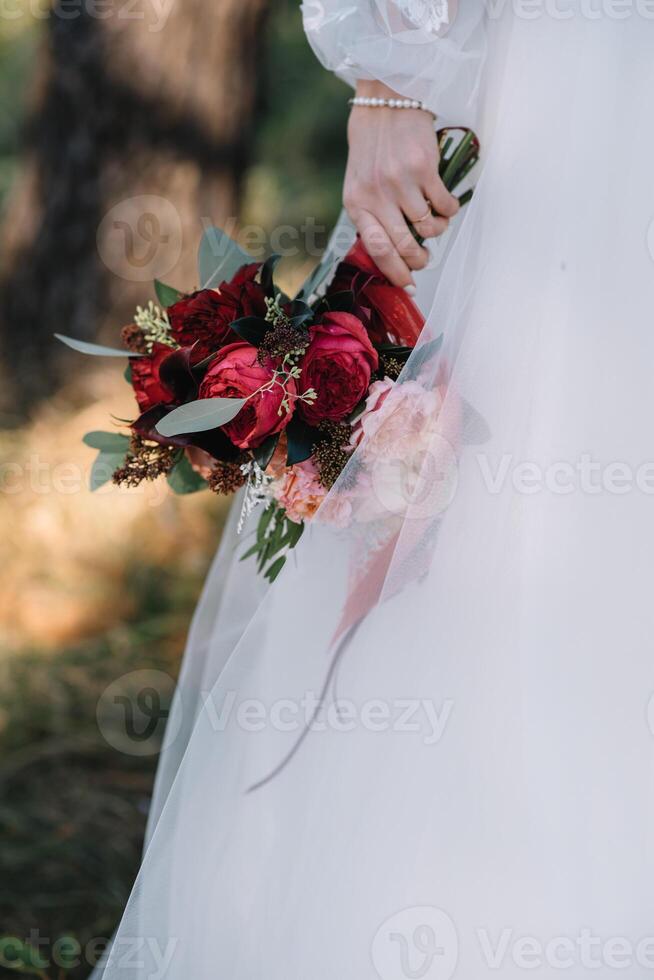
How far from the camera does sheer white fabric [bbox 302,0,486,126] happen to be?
1001 mm

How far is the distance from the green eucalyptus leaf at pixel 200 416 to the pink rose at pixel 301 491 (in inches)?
4.2

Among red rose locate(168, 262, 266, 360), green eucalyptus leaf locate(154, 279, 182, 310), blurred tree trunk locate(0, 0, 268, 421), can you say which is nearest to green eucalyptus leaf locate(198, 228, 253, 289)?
green eucalyptus leaf locate(154, 279, 182, 310)

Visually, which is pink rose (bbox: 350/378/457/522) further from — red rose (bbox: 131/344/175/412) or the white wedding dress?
red rose (bbox: 131/344/175/412)

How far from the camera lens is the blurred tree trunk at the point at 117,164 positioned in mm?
2756

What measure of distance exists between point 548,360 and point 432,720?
0.40 meters

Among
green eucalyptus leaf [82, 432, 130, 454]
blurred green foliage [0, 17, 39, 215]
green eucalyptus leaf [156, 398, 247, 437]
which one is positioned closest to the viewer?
green eucalyptus leaf [156, 398, 247, 437]

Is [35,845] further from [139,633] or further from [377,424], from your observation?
[377,424]

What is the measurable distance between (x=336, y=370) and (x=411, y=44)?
15.9 inches

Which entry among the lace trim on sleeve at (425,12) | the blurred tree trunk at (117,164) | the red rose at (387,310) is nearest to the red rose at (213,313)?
the red rose at (387,310)

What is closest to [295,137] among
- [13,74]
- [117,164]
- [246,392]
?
[117,164]

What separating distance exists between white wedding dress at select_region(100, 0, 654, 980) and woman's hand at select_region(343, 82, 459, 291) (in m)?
0.08

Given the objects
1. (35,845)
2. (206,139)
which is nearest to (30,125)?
(206,139)

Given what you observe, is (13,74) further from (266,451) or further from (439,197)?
(266,451)

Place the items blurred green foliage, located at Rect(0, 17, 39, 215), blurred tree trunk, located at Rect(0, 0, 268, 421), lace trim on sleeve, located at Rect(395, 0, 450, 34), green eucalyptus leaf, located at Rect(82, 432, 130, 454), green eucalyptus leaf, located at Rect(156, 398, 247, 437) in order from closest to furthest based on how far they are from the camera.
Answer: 1. green eucalyptus leaf, located at Rect(156, 398, 247, 437)
2. lace trim on sleeve, located at Rect(395, 0, 450, 34)
3. green eucalyptus leaf, located at Rect(82, 432, 130, 454)
4. blurred tree trunk, located at Rect(0, 0, 268, 421)
5. blurred green foliage, located at Rect(0, 17, 39, 215)
